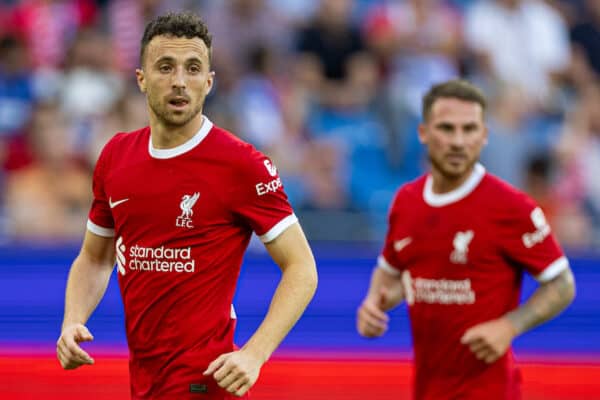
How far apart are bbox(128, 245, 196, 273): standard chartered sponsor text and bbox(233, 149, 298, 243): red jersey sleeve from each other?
0.22 meters

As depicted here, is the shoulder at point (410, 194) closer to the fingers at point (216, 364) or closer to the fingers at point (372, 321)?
the fingers at point (372, 321)

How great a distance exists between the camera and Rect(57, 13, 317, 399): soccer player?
13.0 feet

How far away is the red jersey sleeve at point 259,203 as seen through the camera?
13.0 ft

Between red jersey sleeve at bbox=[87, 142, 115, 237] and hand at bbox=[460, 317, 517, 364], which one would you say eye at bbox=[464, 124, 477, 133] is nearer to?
hand at bbox=[460, 317, 517, 364]

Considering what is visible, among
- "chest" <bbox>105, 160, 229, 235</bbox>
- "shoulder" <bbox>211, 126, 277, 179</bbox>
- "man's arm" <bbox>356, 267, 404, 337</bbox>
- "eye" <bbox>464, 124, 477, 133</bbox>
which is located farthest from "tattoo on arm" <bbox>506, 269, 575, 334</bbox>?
"chest" <bbox>105, 160, 229, 235</bbox>

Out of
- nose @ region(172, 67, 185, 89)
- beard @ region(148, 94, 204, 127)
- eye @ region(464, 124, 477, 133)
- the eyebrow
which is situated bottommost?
eye @ region(464, 124, 477, 133)

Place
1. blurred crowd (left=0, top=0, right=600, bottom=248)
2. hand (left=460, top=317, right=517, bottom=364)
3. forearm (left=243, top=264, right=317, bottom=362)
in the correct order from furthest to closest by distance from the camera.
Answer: blurred crowd (left=0, top=0, right=600, bottom=248), hand (left=460, top=317, right=517, bottom=364), forearm (left=243, top=264, right=317, bottom=362)

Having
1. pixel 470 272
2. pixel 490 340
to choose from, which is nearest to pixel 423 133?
pixel 470 272

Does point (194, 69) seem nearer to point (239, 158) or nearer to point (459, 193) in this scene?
point (239, 158)

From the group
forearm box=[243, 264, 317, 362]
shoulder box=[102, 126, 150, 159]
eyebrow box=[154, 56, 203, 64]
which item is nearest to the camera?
forearm box=[243, 264, 317, 362]

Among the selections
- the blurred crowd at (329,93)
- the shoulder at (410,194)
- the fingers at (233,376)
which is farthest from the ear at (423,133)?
the blurred crowd at (329,93)

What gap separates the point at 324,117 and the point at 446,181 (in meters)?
4.67

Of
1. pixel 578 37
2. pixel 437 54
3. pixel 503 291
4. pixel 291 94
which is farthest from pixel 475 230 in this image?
pixel 578 37

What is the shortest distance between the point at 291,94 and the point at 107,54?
59.6 inches
